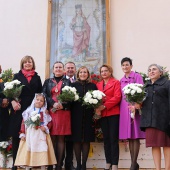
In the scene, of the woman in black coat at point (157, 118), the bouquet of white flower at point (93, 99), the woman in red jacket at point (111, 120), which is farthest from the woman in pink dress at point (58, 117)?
the woman in black coat at point (157, 118)

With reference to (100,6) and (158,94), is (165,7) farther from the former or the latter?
(158,94)

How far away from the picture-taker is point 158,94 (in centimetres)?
380

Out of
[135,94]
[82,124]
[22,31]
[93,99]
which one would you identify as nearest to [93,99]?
[93,99]

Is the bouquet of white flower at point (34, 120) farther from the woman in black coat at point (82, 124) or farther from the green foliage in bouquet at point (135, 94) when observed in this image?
the green foliage in bouquet at point (135, 94)

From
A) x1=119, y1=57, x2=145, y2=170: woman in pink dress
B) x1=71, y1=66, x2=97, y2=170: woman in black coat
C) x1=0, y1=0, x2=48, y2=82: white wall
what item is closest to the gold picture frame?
x1=0, y1=0, x2=48, y2=82: white wall

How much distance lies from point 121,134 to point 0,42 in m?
4.55

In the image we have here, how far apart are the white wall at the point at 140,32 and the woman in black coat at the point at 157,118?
3.16m

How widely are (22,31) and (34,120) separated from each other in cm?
401

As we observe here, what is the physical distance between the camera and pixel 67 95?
157 inches

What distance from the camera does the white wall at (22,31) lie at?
7.20 metres

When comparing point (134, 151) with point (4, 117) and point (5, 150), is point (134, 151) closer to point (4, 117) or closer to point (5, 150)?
point (4, 117)

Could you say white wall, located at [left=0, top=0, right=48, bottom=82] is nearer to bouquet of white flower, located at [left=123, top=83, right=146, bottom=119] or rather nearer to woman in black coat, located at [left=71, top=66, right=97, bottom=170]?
woman in black coat, located at [left=71, top=66, right=97, bottom=170]

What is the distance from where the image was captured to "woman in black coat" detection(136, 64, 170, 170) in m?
3.67

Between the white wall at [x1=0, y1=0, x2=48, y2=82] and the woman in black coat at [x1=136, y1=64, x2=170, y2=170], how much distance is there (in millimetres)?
3764
